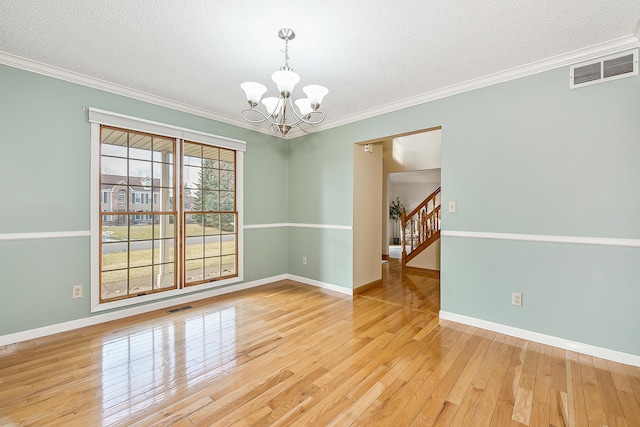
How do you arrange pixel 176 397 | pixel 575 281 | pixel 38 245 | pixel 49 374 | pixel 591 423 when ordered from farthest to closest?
pixel 38 245 → pixel 575 281 → pixel 49 374 → pixel 176 397 → pixel 591 423

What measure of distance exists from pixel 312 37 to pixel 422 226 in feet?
15.2

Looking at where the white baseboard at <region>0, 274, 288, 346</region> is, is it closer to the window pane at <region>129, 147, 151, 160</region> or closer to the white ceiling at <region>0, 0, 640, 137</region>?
the window pane at <region>129, 147, 151, 160</region>

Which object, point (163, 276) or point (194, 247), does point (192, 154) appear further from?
point (163, 276)

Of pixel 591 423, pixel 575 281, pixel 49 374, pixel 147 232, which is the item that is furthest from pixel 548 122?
pixel 49 374

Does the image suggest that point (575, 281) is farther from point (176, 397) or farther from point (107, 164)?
point (107, 164)

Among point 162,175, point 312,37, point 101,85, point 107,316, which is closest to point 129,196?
point 162,175

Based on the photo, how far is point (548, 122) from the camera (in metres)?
2.67

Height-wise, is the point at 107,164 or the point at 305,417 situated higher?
the point at 107,164

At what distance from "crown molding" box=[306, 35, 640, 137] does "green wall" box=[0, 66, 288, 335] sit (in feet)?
11.0

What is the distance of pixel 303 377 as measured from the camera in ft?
7.02

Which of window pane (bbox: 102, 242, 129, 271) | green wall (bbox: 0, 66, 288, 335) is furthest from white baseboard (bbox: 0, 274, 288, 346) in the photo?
window pane (bbox: 102, 242, 129, 271)

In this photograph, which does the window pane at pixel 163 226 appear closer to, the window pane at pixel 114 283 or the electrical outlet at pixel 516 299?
the window pane at pixel 114 283

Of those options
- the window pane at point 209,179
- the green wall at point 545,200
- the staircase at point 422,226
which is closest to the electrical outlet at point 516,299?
the green wall at point 545,200

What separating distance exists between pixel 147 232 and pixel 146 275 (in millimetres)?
557
